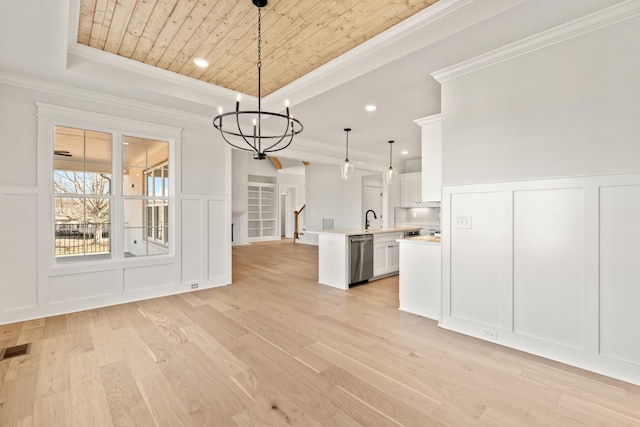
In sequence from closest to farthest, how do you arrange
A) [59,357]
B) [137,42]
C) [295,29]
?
[59,357] → [295,29] → [137,42]

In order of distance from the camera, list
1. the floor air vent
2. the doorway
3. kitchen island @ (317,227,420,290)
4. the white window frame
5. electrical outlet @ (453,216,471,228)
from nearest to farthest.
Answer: the floor air vent, electrical outlet @ (453,216,471,228), the white window frame, kitchen island @ (317,227,420,290), the doorway

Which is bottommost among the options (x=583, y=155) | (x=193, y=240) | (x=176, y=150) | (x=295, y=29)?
(x=193, y=240)

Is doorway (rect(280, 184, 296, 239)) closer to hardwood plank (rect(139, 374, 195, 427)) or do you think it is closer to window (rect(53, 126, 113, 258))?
window (rect(53, 126, 113, 258))

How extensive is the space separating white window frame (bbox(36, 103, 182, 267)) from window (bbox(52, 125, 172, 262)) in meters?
0.01

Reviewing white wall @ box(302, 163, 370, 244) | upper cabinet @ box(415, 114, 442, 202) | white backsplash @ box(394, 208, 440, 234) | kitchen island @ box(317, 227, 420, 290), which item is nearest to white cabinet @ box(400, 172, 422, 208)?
white backsplash @ box(394, 208, 440, 234)

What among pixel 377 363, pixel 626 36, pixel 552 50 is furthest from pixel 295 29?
pixel 377 363

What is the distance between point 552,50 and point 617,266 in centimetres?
185

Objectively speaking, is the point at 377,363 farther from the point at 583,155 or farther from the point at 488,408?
the point at 583,155

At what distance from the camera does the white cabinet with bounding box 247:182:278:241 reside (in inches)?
461

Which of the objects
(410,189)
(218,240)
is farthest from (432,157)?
(410,189)

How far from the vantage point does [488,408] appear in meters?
1.89

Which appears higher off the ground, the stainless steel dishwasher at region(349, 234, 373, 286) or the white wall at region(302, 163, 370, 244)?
the white wall at region(302, 163, 370, 244)

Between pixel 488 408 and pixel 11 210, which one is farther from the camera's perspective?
pixel 11 210

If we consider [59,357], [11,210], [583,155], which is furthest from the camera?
[11,210]
